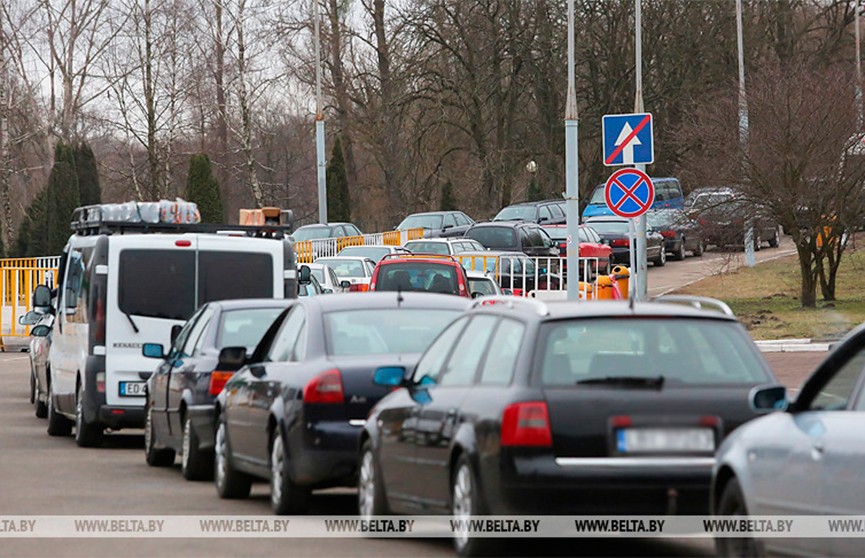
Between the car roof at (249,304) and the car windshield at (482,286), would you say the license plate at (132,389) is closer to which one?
the car roof at (249,304)

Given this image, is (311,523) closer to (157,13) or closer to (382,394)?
(382,394)

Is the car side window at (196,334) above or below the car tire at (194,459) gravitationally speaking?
above

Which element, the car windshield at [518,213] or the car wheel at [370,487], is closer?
the car wheel at [370,487]

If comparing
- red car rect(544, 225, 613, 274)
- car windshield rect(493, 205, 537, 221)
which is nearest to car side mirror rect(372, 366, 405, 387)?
red car rect(544, 225, 613, 274)

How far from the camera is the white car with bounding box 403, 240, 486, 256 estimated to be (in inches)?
1661

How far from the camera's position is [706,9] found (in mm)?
65875

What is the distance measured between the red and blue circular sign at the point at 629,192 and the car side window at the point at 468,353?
14.1 meters

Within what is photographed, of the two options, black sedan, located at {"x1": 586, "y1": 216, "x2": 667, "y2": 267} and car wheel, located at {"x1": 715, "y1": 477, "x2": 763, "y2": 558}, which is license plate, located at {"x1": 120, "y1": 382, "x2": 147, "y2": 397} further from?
black sedan, located at {"x1": 586, "y1": 216, "x2": 667, "y2": 267}

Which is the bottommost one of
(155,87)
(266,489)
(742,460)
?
(266,489)

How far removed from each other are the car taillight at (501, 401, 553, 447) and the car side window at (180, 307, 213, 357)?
6.81 meters

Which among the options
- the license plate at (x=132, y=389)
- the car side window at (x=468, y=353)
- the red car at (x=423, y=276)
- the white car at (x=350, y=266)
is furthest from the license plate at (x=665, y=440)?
the white car at (x=350, y=266)

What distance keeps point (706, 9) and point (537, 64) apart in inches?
268

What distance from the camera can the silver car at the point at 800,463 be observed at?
7066mm

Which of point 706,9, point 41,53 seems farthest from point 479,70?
point 41,53
